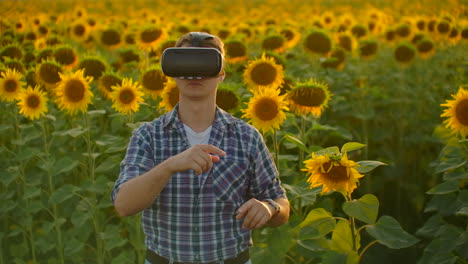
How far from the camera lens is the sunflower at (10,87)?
12.3 feet

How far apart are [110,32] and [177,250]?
4121 millimetres

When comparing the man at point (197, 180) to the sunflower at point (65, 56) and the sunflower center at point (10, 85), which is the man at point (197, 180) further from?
the sunflower at point (65, 56)

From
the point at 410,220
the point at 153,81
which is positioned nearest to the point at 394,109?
the point at 410,220

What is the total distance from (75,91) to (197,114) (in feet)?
5.77

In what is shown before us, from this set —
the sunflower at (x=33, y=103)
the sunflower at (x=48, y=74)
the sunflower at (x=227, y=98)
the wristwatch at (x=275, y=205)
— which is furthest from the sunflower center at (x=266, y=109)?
the sunflower at (x=48, y=74)

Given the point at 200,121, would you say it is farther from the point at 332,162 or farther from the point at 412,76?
the point at 412,76

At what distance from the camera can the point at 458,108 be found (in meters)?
3.21

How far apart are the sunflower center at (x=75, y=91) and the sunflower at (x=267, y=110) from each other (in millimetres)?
1221

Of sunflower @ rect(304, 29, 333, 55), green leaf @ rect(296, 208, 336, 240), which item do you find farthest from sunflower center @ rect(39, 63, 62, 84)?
green leaf @ rect(296, 208, 336, 240)

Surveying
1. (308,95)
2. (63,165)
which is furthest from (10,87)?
(308,95)

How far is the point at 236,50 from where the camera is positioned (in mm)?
4605

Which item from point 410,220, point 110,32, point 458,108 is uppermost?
point 110,32

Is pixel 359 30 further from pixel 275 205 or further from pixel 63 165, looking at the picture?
pixel 275 205

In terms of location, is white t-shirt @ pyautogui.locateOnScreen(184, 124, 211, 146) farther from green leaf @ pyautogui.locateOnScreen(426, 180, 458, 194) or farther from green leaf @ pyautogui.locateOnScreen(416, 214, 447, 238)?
green leaf @ pyautogui.locateOnScreen(416, 214, 447, 238)
